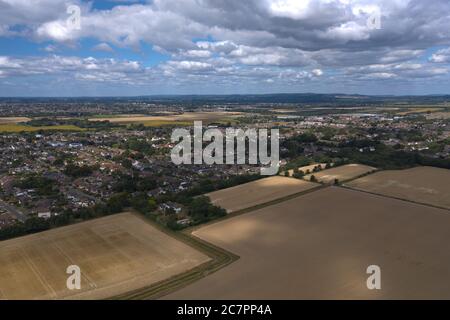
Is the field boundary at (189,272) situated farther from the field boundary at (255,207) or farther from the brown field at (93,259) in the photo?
the field boundary at (255,207)

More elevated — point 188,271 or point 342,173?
point 342,173

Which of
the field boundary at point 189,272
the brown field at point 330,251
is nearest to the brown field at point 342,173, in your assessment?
the brown field at point 330,251

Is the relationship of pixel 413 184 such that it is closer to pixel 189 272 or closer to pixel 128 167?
pixel 189 272
